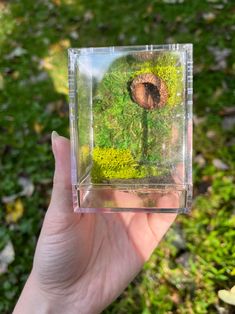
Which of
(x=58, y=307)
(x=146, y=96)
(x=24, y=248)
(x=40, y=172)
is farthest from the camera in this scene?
(x=40, y=172)

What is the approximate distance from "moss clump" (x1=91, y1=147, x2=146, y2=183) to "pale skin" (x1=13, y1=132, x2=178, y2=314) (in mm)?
124

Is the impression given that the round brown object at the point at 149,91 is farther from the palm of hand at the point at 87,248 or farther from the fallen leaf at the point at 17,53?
the fallen leaf at the point at 17,53

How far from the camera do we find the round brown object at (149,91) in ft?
5.68

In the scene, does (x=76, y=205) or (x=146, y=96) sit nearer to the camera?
(x=146, y=96)

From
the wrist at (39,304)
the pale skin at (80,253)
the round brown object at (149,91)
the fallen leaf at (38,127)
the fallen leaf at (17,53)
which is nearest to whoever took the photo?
the round brown object at (149,91)

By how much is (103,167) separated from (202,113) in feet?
4.45

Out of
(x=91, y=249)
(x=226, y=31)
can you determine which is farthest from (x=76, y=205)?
(x=226, y=31)

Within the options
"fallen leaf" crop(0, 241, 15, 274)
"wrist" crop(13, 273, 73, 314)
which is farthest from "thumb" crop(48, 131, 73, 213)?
"fallen leaf" crop(0, 241, 15, 274)

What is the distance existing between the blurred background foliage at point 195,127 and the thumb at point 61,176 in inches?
36.7

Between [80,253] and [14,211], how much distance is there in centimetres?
110

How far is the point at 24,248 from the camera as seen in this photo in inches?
114

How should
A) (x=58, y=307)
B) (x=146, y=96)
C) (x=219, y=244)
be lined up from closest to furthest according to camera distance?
(x=146, y=96) < (x=58, y=307) < (x=219, y=244)

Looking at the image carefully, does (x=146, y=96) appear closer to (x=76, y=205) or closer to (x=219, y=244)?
(x=76, y=205)

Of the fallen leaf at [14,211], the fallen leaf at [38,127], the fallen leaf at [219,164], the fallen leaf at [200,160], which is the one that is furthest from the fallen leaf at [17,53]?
the fallen leaf at [219,164]
